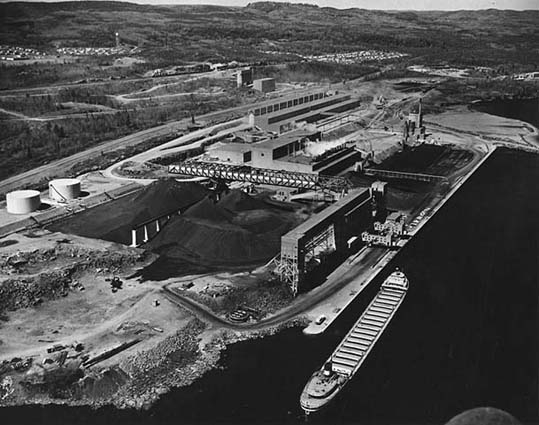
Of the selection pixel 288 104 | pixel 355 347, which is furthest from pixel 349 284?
pixel 288 104

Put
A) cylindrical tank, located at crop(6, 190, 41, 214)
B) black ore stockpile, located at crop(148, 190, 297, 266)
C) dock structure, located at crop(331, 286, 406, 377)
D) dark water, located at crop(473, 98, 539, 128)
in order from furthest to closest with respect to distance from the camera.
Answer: dark water, located at crop(473, 98, 539, 128) → cylindrical tank, located at crop(6, 190, 41, 214) → black ore stockpile, located at crop(148, 190, 297, 266) → dock structure, located at crop(331, 286, 406, 377)

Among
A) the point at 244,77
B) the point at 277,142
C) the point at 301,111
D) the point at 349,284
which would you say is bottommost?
the point at 349,284

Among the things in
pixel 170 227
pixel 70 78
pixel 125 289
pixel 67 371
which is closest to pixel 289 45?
pixel 70 78

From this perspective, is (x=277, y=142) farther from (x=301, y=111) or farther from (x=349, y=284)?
(x=349, y=284)

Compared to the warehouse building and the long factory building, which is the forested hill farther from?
the long factory building

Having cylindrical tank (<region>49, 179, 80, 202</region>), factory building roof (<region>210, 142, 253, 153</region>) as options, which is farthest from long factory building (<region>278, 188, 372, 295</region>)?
cylindrical tank (<region>49, 179, 80, 202</region>)

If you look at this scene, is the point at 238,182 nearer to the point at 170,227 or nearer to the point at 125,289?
the point at 170,227
